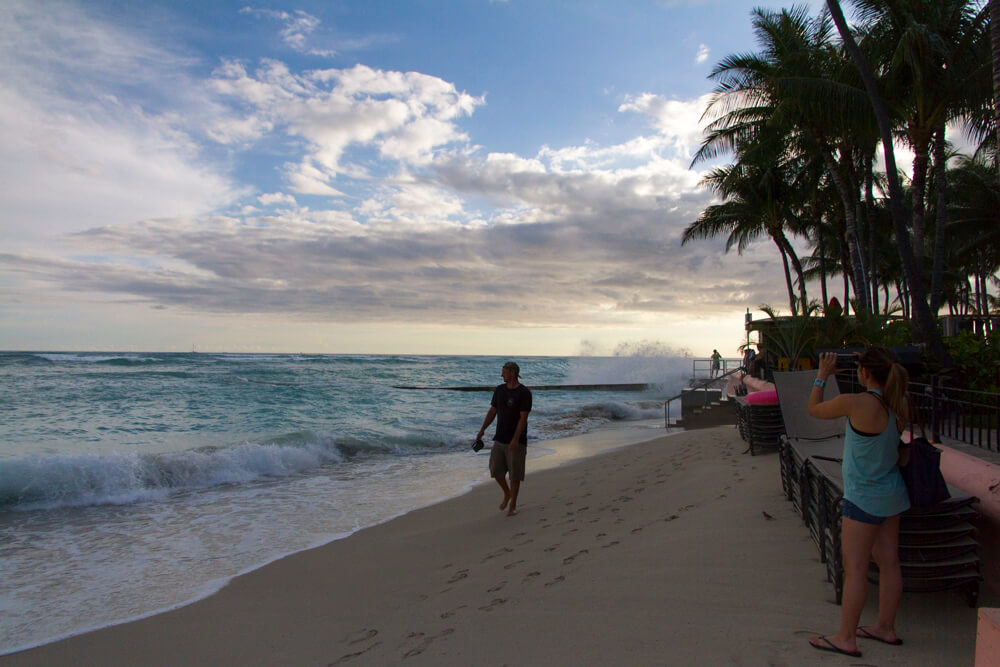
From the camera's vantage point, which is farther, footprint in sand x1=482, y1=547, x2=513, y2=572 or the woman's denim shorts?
footprint in sand x1=482, y1=547, x2=513, y2=572

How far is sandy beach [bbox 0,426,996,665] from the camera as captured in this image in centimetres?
349

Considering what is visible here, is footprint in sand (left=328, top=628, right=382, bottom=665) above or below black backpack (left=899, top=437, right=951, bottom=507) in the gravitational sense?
below

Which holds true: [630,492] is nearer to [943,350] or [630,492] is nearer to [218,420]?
[943,350]

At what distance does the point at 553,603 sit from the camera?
427cm

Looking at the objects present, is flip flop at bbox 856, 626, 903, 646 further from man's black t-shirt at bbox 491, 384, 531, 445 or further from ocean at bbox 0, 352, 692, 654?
ocean at bbox 0, 352, 692, 654

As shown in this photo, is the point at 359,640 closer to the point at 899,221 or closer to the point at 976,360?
the point at 976,360

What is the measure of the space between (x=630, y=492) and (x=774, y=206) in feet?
67.3

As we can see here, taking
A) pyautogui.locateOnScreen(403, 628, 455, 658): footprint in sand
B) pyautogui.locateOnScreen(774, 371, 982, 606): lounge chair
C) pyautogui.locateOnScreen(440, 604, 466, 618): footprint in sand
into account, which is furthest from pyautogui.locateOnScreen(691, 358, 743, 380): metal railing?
pyautogui.locateOnScreen(403, 628, 455, 658): footprint in sand

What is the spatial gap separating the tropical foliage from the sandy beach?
5.67m

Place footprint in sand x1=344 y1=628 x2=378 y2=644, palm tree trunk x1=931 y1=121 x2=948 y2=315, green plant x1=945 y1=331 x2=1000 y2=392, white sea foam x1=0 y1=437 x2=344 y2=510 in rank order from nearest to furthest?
footprint in sand x1=344 y1=628 x2=378 y2=644
green plant x1=945 y1=331 x2=1000 y2=392
white sea foam x1=0 y1=437 x2=344 y2=510
palm tree trunk x1=931 y1=121 x2=948 y2=315

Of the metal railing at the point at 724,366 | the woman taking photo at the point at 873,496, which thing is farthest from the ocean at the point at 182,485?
the woman taking photo at the point at 873,496

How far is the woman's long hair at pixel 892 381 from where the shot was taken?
3176mm

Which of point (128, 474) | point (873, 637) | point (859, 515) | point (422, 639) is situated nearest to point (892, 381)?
point (859, 515)

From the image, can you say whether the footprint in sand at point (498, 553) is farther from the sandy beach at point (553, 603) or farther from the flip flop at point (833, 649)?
the flip flop at point (833, 649)
